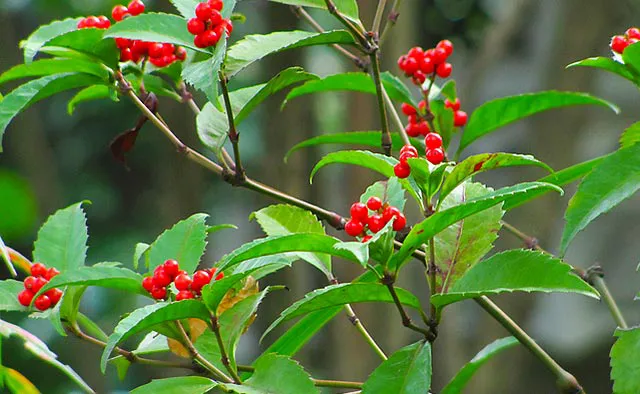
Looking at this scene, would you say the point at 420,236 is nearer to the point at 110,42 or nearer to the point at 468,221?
the point at 468,221

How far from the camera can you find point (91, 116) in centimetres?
317

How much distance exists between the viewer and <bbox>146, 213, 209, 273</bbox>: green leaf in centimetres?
76

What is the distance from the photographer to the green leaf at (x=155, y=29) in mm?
715

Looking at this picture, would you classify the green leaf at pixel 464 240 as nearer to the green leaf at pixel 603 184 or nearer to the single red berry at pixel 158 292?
the green leaf at pixel 603 184

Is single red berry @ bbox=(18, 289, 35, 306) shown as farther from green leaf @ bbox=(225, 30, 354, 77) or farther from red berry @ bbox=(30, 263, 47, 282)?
green leaf @ bbox=(225, 30, 354, 77)

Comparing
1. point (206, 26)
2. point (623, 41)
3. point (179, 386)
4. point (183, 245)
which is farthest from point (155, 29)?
point (623, 41)

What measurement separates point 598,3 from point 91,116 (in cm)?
178

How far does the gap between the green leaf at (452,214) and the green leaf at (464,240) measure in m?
0.08

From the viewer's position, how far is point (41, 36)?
813 mm

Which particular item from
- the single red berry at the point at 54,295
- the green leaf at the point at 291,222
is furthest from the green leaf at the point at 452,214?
the single red berry at the point at 54,295

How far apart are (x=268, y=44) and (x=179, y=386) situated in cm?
28

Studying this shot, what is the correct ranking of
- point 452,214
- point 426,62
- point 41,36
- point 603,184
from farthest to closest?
1. point 426,62
2. point 41,36
3. point 603,184
4. point 452,214

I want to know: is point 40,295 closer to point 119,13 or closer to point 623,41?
point 119,13

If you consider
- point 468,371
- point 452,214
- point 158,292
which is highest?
point 452,214
